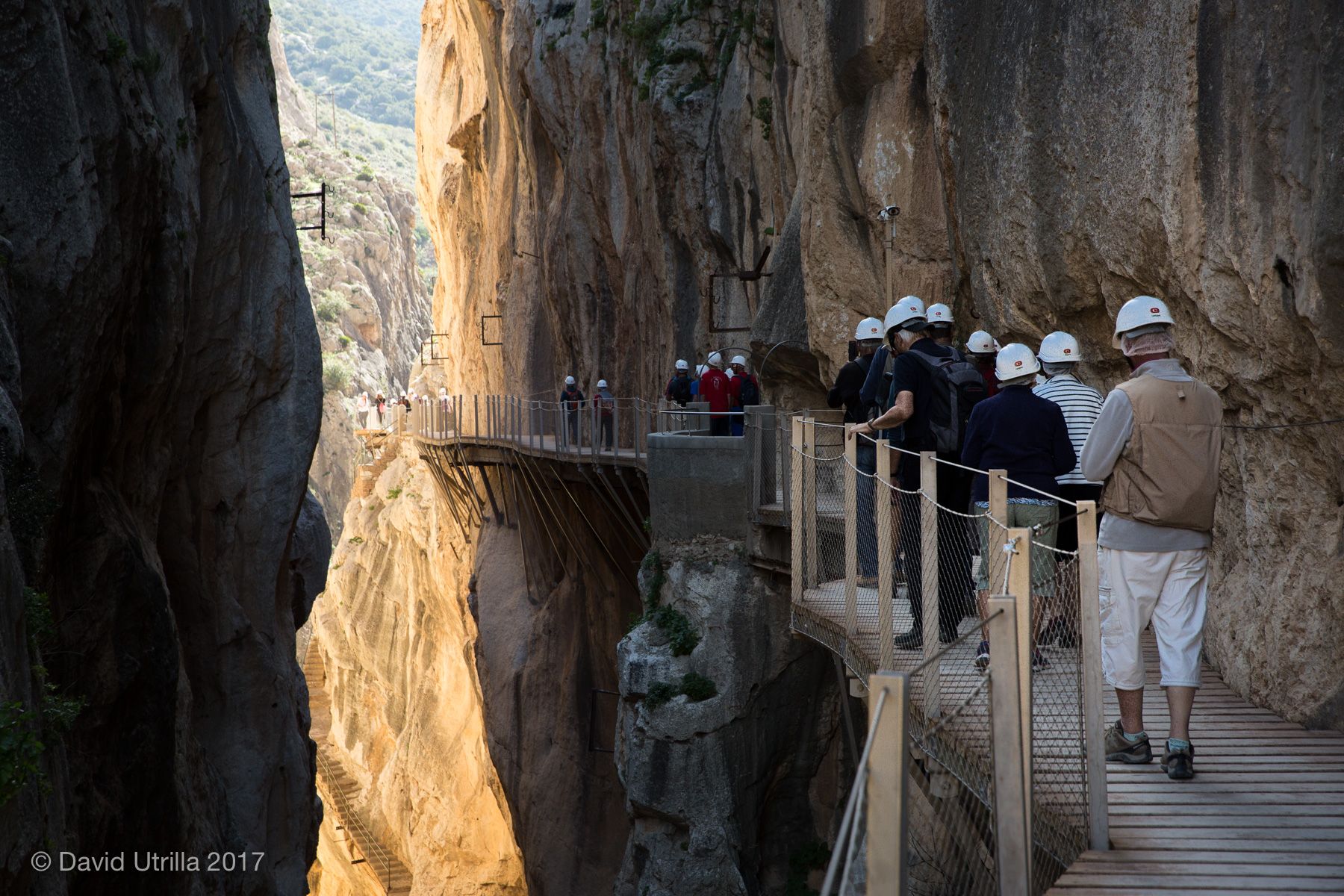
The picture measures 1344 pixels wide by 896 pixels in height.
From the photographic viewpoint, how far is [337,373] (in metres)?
63.5

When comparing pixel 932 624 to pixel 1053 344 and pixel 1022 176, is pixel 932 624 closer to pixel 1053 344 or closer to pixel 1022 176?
pixel 1053 344

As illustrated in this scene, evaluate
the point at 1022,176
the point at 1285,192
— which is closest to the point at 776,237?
the point at 1022,176

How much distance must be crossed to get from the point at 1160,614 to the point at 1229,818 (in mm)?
878

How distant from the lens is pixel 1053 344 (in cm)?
715

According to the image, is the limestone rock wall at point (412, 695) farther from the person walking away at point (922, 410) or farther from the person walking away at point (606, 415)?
the person walking away at point (922, 410)

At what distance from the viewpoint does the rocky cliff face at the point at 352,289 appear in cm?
6219

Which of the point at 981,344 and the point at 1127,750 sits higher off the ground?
the point at 981,344

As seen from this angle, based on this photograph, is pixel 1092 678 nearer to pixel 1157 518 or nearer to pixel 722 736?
pixel 1157 518

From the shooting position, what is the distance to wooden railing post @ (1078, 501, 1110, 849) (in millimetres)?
4676

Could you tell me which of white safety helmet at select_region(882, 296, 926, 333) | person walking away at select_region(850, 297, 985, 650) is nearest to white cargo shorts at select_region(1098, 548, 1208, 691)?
person walking away at select_region(850, 297, 985, 650)

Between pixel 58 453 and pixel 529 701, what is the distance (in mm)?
17509

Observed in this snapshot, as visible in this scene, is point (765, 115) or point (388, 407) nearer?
point (765, 115)

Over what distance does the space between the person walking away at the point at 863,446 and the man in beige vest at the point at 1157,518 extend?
2337mm

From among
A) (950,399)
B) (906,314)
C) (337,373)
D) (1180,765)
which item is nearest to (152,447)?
(906,314)
